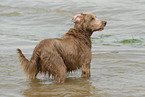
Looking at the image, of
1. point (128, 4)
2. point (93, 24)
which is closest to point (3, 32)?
point (93, 24)

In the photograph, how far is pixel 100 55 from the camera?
30.0 ft

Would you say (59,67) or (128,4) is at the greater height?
(128,4)

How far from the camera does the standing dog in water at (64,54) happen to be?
21.0 feet

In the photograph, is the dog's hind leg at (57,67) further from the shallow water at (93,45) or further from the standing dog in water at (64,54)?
the shallow water at (93,45)

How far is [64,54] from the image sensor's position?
6.69m

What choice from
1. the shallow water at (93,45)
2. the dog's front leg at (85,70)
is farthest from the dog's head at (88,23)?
the shallow water at (93,45)

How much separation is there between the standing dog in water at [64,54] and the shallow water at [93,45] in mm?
306

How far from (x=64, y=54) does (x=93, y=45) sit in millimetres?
4173

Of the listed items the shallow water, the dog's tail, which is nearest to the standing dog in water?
the dog's tail

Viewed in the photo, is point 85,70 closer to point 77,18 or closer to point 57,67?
point 57,67

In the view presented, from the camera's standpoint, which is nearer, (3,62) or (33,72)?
(33,72)

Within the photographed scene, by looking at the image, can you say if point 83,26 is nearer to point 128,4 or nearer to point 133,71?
point 133,71

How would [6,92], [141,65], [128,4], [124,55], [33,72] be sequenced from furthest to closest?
1. [128,4]
2. [124,55]
3. [141,65]
4. [33,72]
5. [6,92]

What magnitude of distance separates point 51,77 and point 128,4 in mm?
12053
